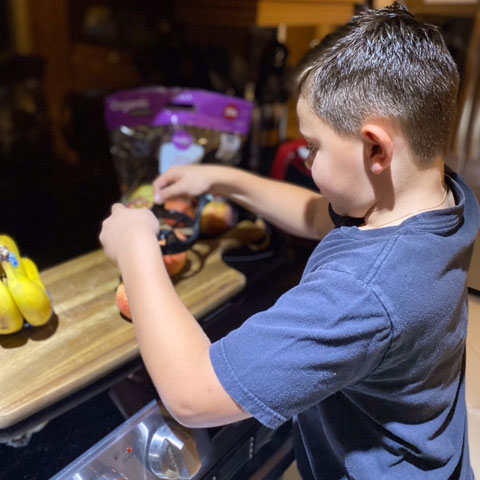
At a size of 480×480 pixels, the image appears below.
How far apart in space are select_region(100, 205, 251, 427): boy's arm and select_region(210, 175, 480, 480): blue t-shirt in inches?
1.0

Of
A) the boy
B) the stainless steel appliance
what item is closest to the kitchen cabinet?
the boy

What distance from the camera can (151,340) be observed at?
524mm

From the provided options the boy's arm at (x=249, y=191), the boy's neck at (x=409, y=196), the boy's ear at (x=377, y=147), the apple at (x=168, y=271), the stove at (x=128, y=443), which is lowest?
the stove at (x=128, y=443)

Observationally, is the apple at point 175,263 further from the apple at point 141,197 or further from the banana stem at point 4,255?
the banana stem at point 4,255

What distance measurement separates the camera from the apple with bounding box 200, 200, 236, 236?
987 mm

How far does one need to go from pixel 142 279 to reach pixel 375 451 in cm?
33

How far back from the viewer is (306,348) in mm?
442

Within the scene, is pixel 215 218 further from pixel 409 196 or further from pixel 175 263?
pixel 409 196

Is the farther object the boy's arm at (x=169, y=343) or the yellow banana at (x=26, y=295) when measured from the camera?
the yellow banana at (x=26, y=295)

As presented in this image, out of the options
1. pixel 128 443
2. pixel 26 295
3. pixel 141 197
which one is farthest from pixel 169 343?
pixel 141 197

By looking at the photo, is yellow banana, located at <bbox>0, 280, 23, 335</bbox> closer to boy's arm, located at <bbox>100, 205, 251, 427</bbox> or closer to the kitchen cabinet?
boy's arm, located at <bbox>100, 205, 251, 427</bbox>

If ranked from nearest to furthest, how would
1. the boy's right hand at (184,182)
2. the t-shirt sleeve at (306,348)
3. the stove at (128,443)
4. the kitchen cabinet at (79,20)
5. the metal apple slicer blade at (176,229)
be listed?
1. the t-shirt sleeve at (306,348)
2. the stove at (128,443)
3. the metal apple slicer blade at (176,229)
4. the boy's right hand at (184,182)
5. the kitchen cabinet at (79,20)

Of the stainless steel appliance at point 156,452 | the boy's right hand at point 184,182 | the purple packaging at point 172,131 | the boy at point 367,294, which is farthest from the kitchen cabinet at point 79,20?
the stainless steel appliance at point 156,452

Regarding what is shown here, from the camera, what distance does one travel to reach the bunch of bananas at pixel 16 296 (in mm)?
638
